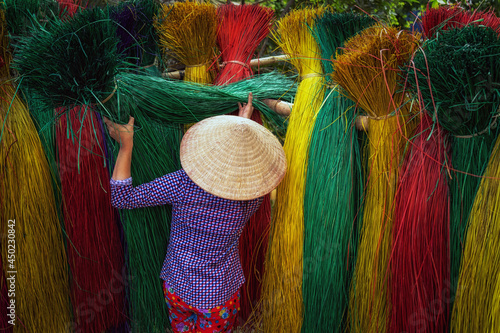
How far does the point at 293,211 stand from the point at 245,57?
0.91 meters

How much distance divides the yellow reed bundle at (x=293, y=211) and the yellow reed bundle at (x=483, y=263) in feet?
1.97

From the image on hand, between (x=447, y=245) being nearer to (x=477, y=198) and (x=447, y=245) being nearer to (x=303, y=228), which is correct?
(x=477, y=198)

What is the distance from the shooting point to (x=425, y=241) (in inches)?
51.4

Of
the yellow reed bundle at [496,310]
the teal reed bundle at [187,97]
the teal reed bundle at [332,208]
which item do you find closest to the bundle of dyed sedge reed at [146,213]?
the teal reed bundle at [187,97]

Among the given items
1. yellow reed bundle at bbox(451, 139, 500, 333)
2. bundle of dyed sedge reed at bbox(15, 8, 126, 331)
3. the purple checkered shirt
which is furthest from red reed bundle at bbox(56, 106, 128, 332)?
yellow reed bundle at bbox(451, 139, 500, 333)

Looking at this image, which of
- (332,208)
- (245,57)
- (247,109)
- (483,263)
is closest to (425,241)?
(483,263)

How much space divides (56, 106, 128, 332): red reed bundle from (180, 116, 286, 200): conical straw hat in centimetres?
46

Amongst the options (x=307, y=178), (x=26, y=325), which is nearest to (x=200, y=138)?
(x=307, y=178)

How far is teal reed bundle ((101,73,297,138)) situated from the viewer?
1.60 m

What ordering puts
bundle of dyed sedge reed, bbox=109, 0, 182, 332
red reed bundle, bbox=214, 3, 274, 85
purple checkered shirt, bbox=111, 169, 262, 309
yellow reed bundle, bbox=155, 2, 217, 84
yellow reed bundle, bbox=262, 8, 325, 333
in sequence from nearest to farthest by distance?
purple checkered shirt, bbox=111, 169, 262, 309 → yellow reed bundle, bbox=262, 8, 325, 333 → bundle of dyed sedge reed, bbox=109, 0, 182, 332 → yellow reed bundle, bbox=155, 2, 217, 84 → red reed bundle, bbox=214, 3, 274, 85

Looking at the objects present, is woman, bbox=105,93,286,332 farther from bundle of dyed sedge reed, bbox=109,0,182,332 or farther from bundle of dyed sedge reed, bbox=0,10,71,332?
bundle of dyed sedge reed, bbox=0,10,71,332

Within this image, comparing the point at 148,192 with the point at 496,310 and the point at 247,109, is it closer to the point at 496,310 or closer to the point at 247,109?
the point at 247,109

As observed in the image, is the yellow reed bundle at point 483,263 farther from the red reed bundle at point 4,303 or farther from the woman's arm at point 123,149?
the red reed bundle at point 4,303

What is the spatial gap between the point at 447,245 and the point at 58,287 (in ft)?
5.17
